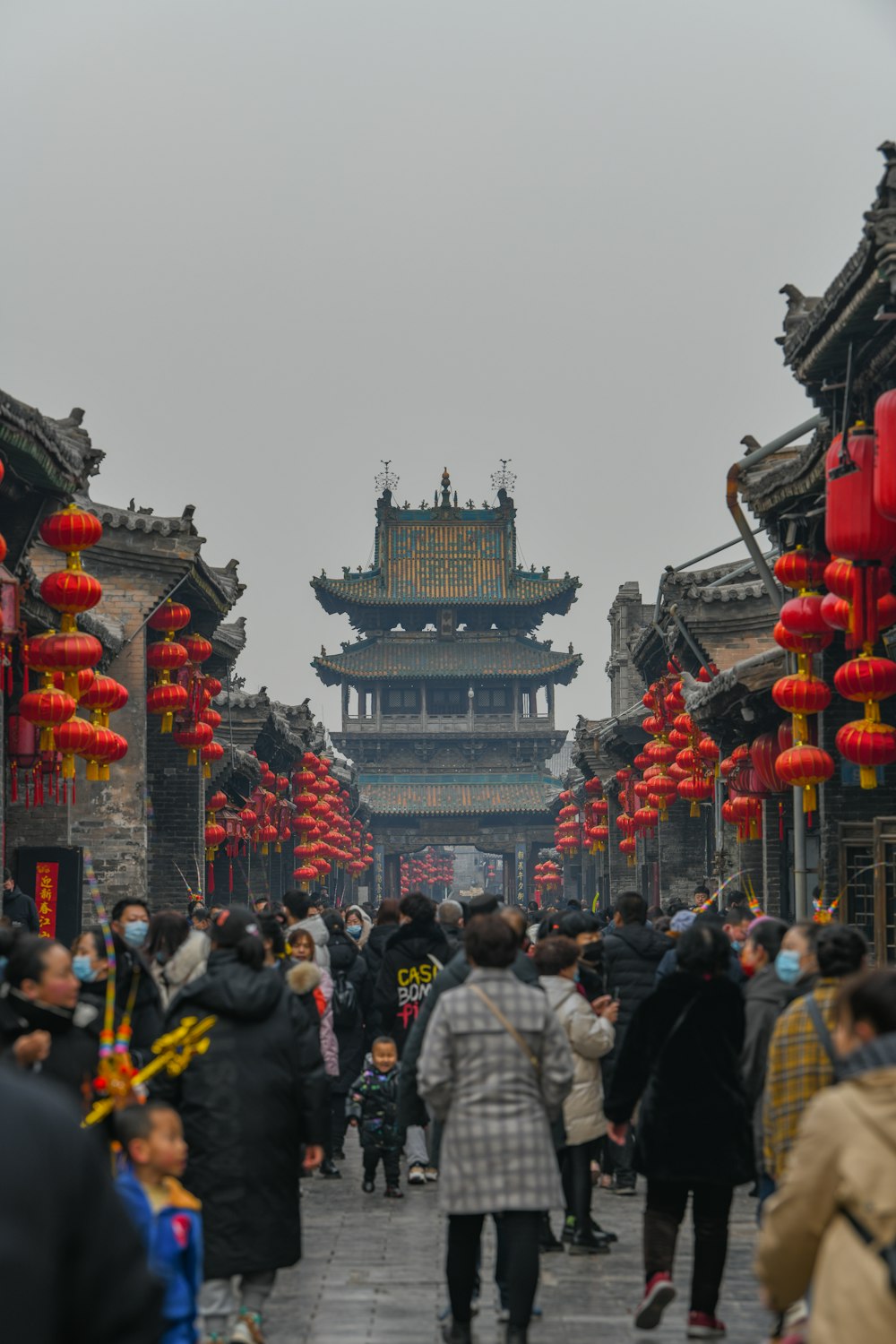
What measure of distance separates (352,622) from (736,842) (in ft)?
125

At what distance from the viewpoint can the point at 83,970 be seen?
6781 mm

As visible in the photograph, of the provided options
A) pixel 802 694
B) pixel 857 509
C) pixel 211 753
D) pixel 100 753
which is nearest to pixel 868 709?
pixel 802 694

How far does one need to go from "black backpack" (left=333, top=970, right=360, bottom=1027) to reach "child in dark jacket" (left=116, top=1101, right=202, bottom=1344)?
6.15 meters

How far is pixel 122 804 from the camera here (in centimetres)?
2267

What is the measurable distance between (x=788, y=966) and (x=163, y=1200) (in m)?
2.78

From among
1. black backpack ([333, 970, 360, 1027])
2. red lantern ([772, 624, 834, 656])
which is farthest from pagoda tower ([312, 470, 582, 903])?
black backpack ([333, 970, 360, 1027])

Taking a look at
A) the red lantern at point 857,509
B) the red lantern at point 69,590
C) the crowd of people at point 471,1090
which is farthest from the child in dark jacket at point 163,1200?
the red lantern at point 69,590

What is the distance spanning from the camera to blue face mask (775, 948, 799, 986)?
22.0 ft

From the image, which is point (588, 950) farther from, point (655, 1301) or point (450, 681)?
point (450, 681)

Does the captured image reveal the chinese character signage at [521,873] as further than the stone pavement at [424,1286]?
Yes

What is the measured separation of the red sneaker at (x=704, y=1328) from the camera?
6512 millimetres

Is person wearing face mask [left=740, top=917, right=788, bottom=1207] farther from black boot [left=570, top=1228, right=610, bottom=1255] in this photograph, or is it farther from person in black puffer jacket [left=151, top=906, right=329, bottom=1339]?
person in black puffer jacket [left=151, top=906, right=329, bottom=1339]

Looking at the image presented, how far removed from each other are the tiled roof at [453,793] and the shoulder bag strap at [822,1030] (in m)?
50.0

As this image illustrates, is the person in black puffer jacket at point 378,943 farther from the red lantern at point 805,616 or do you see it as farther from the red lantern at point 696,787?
the red lantern at point 696,787
